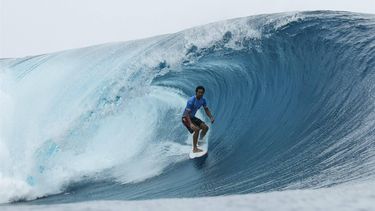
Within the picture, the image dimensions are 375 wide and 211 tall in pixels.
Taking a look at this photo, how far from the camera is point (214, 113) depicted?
1024 centimetres

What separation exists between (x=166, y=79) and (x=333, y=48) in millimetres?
3681

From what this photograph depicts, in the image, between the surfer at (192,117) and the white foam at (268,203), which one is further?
the surfer at (192,117)

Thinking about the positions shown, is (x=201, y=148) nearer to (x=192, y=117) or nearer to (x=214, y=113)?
(x=192, y=117)

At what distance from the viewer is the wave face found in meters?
6.90

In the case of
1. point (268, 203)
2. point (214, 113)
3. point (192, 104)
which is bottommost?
point (214, 113)

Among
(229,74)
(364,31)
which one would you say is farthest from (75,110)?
(364,31)

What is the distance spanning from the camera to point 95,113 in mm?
10867

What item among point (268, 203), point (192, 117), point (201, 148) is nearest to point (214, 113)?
point (201, 148)

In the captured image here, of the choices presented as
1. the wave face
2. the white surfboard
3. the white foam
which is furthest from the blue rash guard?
the white foam

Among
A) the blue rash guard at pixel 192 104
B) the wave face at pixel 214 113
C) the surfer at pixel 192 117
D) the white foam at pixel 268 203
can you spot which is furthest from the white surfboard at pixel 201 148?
the white foam at pixel 268 203

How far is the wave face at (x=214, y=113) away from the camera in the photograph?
22.6ft

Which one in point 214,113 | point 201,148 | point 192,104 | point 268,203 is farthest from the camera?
point 214,113

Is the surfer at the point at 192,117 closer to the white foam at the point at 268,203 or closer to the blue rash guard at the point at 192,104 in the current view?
the blue rash guard at the point at 192,104

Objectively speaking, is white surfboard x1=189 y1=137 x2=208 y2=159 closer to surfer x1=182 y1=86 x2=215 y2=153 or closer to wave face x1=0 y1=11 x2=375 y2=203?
wave face x1=0 y1=11 x2=375 y2=203
